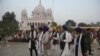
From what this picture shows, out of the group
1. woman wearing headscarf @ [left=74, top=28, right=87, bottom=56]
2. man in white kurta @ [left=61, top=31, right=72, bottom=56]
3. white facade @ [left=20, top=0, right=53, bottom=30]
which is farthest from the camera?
white facade @ [left=20, top=0, right=53, bottom=30]

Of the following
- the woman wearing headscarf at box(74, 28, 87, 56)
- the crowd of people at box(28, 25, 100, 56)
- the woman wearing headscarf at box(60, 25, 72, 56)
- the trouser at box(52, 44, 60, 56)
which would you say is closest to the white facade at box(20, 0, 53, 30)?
the trouser at box(52, 44, 60, 56)

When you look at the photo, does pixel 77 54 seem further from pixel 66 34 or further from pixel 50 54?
pixel 50 54

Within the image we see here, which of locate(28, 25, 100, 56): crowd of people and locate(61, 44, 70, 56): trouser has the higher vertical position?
locate(28, 25, 100, 56): crowd of people

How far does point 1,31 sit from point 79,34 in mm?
9699

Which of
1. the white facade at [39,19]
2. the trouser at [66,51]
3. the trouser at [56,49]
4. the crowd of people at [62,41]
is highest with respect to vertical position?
the white facade at [39,19]

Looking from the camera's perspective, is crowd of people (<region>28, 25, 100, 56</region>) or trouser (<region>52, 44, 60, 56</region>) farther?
trouser (<region>52, 44, 60, 56</region>)

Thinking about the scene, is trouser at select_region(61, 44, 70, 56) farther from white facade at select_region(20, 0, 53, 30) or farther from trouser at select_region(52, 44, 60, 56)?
white facade at select_region(20, 0, 53, 30)

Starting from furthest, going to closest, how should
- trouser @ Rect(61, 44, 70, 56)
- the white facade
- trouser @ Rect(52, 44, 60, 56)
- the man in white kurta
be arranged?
the white facade, trouser @ Rect(52, 44, 60, 56), trouser @ Rect(61, 44, 70, 56), the man in white kurta

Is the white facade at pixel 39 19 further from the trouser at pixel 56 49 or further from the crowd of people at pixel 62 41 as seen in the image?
the crowd of people at pixel 62 41

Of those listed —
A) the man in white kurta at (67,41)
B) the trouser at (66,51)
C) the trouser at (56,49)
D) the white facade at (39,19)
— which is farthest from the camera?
the white facade at (39,19)

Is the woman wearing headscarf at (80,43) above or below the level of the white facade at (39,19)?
below

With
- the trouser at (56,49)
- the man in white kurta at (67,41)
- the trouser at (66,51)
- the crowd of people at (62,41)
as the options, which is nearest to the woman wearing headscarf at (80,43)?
the crowd of people at (62,41)

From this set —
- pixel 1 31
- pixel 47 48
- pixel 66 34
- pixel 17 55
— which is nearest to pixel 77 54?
pixel 66 34

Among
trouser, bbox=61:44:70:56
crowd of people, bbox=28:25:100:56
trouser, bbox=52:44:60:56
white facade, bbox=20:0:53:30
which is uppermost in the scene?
white facade, bbox=20:0:53:30
